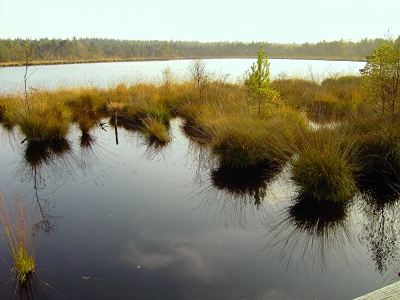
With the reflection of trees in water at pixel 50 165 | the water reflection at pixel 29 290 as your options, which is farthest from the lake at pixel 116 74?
the water reflection at pixel 29 290

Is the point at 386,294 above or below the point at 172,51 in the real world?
below

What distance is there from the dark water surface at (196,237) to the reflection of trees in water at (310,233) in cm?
1

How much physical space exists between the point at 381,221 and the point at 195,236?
2322mm

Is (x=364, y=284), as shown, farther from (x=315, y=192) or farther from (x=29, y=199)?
(x=29, y=199)

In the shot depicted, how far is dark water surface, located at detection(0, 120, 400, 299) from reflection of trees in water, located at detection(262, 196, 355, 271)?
1 centimetres

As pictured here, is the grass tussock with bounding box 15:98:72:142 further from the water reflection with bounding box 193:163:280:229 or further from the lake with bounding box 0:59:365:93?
the water reflection with bounding box 193:163:280:229

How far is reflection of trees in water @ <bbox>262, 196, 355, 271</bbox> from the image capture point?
3430 mm

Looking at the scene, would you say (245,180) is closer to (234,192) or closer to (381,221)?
(234,192)

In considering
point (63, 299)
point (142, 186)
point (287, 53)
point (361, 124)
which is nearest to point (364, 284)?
point (63, 299)

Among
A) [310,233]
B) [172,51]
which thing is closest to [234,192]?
[310,233]

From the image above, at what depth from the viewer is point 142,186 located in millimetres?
5406

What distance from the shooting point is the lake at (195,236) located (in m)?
3.03

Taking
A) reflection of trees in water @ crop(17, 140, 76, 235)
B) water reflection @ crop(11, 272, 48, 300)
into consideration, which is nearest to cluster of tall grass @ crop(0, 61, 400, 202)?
reflection of trees in water @ crop(17, 140, 76, 235)

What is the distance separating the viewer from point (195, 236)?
387 centimetres
